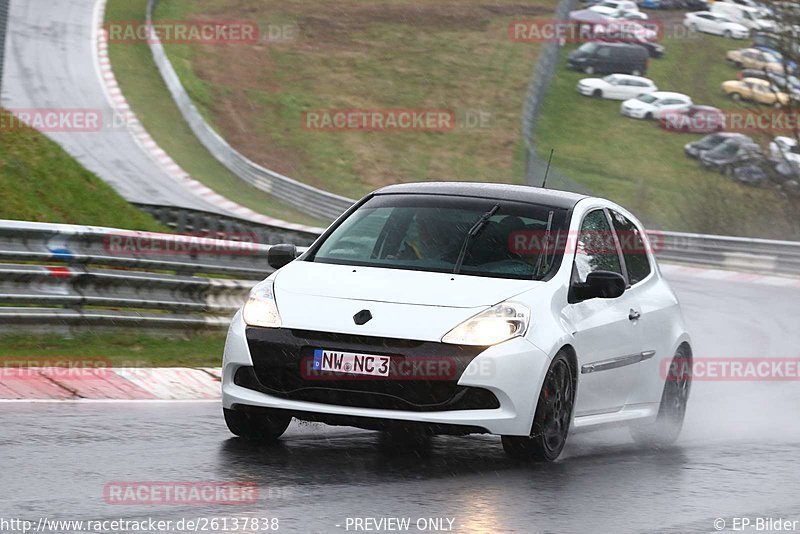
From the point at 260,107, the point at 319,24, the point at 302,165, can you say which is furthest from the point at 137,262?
the point at 319,24

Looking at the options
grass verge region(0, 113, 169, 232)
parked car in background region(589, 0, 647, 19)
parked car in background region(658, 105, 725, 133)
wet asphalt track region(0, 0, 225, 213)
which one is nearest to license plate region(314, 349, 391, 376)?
grass verge region(0, 113, 169, 232)

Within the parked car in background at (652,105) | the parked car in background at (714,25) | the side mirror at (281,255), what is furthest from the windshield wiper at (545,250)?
the parked car in background at (714,25)

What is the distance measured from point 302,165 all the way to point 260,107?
5336mm

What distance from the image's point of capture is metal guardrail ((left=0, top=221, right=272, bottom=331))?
11055mm

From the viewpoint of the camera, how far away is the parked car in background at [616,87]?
56844mm

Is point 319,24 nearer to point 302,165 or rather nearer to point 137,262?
point 302,165

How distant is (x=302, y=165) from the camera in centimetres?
4553

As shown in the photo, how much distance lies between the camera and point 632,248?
949 cm

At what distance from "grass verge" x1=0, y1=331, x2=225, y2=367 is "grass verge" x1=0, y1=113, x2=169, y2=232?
294cm

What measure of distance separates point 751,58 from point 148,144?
28639mm

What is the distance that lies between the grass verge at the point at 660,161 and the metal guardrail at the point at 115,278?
26440 mm

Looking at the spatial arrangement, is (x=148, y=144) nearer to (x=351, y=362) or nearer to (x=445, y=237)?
(x=445, y=237)

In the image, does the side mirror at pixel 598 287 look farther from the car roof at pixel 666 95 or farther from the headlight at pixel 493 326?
the car roof at pixel 666 95

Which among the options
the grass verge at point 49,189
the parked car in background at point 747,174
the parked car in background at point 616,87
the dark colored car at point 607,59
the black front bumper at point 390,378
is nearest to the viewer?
the black front bumper at point 390,378
